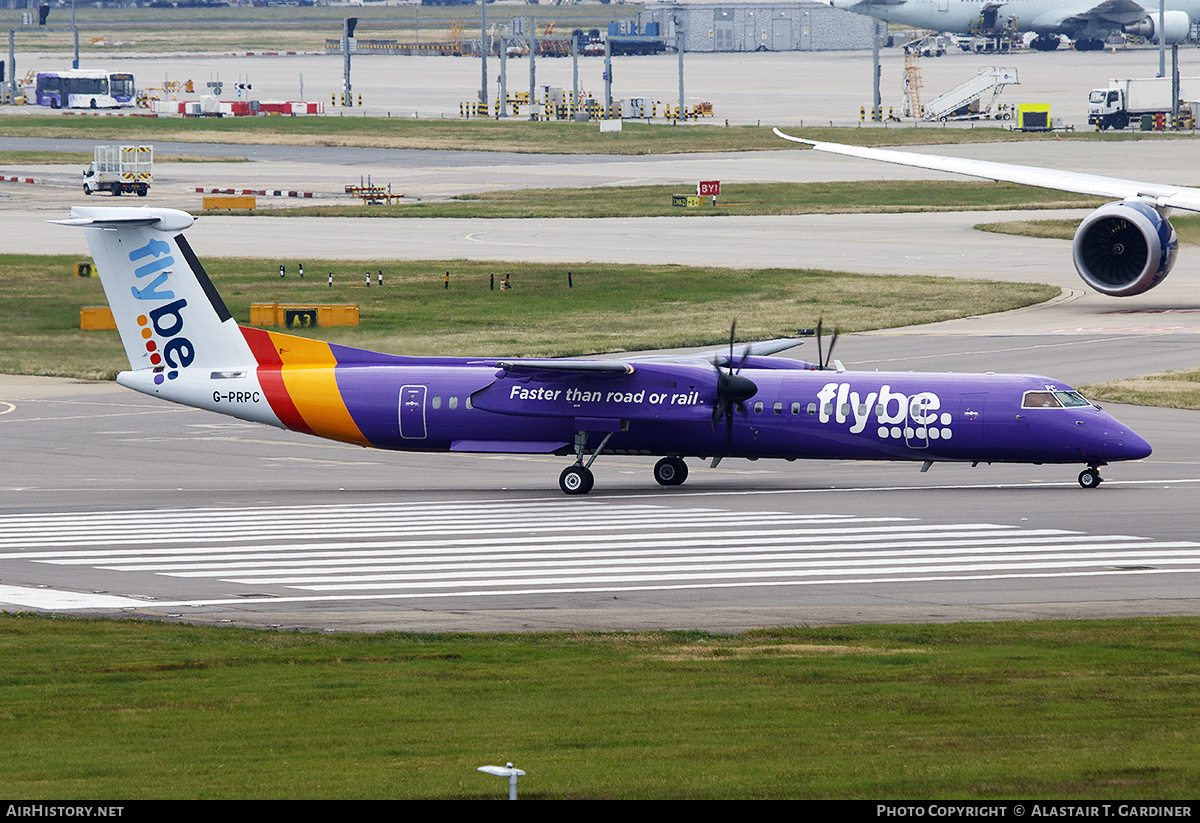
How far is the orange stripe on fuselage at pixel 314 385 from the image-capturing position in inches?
1452

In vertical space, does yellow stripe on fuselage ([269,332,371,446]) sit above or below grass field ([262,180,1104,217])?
below

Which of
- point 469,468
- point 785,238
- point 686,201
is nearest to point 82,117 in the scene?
point 686,201

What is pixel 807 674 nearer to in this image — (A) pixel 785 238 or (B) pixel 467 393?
(B) pixel 467 393

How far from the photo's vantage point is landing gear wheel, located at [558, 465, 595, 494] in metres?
36.4

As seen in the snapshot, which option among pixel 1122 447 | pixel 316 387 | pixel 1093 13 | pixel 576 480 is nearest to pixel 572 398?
pixel 576 480

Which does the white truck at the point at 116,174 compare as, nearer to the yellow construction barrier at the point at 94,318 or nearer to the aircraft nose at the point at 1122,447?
the yellow construction barrier at the point at 94,318

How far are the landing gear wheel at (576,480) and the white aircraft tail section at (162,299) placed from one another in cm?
873

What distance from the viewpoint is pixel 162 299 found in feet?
125

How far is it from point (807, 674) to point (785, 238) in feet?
214

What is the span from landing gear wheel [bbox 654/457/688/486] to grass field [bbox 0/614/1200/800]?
51.3 feet

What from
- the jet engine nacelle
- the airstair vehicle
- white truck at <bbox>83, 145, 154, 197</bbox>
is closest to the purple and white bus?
white truck at <bbox>83, 145, 154, 197</bbox>

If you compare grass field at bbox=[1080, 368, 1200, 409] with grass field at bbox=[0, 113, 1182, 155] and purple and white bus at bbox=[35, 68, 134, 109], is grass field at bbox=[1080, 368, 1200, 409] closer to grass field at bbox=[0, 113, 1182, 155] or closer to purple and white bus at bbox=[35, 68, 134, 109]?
grass field at bbox=[0, 113, 1182, 155]

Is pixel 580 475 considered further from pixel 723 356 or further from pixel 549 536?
pixel 549 536

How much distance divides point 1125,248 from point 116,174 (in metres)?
71.0
